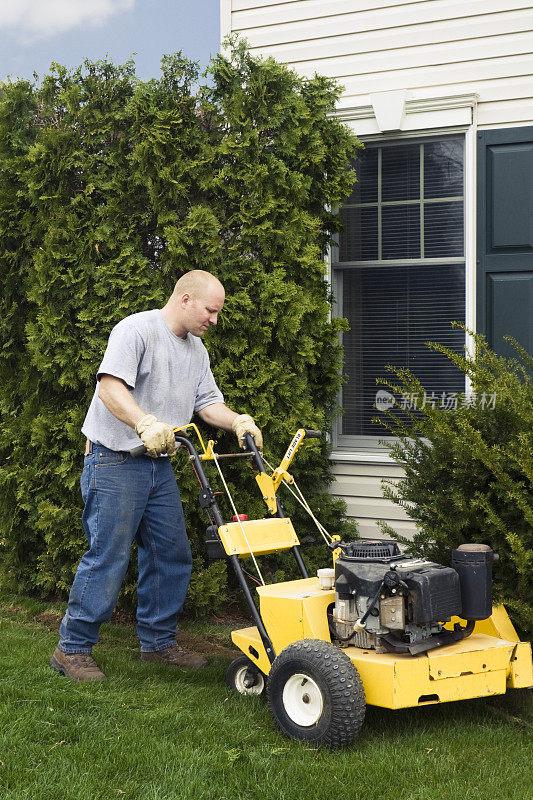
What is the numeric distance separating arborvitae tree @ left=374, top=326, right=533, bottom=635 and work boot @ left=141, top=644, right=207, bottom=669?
1.24 meters

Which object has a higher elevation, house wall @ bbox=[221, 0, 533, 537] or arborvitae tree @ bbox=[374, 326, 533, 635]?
house wall @ bbox=[221, 0, 533, 537]

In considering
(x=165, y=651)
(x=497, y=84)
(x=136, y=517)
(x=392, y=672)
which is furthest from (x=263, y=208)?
(x=392, y=672)

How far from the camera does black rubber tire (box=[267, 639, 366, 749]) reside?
3.24 meters

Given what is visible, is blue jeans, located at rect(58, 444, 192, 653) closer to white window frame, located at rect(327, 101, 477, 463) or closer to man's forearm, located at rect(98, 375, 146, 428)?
man's forearm, located at rect(98, 375, 146, 428)

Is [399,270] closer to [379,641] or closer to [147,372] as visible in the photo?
[147,372]

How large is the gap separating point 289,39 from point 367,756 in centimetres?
493

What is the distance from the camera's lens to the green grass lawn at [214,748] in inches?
119

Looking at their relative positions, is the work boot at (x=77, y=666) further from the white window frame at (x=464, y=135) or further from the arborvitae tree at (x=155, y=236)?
the white window frame at (x=464, y=135)

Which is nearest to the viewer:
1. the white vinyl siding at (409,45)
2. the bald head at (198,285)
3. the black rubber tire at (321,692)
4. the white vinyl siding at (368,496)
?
the black rubber tire at (321,692)

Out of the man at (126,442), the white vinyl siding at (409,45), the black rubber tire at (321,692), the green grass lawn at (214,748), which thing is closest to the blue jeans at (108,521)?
the man at (126,442)

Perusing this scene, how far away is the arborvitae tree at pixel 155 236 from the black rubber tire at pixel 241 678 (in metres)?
1.31

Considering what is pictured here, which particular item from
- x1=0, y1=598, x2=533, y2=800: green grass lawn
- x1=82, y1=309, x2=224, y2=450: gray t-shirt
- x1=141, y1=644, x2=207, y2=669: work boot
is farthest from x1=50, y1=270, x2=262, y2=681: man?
x1=141, y1=644, x2=207, y2=669: work boot

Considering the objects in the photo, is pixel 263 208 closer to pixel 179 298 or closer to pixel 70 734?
pixel 179 298

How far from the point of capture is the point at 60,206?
17.6 feet
